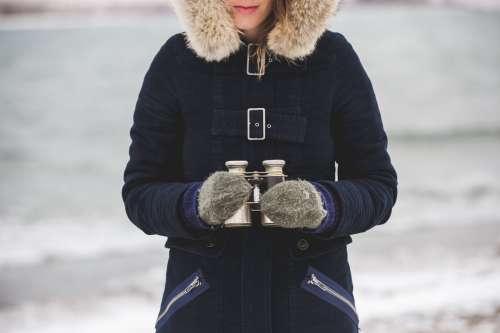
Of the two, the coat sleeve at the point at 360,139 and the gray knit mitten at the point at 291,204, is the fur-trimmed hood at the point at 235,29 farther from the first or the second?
the gray knit mitten at the point at 291,204

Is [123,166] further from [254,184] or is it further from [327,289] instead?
[254,184]

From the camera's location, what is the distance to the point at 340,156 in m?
1.98

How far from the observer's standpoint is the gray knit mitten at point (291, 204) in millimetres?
1590

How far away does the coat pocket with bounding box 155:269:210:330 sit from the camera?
6.15ft

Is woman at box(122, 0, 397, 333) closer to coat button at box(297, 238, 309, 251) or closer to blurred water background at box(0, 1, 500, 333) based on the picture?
coat button at box(297, 238, 309, 251)

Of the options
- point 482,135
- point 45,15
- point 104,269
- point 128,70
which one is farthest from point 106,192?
point 45,15

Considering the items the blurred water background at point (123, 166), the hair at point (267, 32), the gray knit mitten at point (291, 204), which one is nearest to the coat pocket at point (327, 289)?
the gray knit mitten at point (291, 204)

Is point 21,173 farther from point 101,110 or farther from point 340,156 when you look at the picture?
point 340,156

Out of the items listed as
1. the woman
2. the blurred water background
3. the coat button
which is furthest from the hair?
the blurred water background

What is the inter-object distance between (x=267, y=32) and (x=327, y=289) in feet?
2.61

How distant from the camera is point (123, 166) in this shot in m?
14.2

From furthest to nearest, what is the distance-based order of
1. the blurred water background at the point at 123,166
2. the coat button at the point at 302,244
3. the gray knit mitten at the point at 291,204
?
the blurred water background at the point at 123,166 < the coat button at the point at 302,244 < the gray knit mitten at the point at 291,204

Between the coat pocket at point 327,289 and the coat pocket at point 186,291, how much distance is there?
30 cm

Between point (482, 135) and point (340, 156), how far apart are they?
16.1 m
